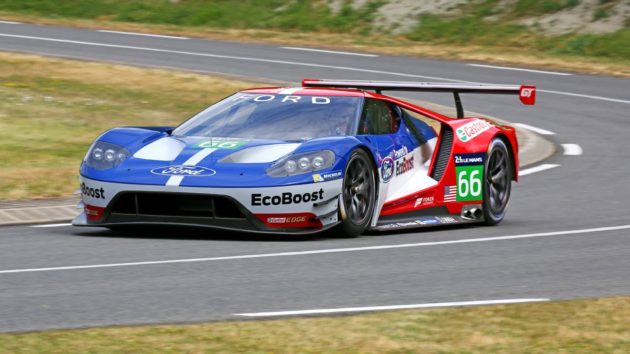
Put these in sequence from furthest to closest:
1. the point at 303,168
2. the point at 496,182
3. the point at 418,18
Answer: the point at 418,18, the point at 496,182, the point at 303,168

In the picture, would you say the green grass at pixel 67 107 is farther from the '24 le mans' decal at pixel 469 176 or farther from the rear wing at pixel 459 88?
the '24 le mans' decal at pixel 469 176

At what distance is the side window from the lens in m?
10.9

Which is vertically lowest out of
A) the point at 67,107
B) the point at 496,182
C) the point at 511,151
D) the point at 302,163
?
the point at 496,182

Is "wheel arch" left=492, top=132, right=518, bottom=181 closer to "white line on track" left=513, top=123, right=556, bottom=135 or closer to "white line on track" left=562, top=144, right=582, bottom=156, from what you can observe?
"white line on track" left=562, top=144, right=582, bottom=156

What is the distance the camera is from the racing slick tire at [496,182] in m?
11.8

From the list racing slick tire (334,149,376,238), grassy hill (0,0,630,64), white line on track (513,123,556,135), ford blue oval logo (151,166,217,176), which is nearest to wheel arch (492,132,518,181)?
racing slick tire (334,149,376,238)

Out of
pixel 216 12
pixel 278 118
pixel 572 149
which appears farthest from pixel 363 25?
pixel 278 118

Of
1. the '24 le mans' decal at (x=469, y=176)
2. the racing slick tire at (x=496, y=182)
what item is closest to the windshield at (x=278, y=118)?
the '24 le mans' decal at (x=469, y=176)

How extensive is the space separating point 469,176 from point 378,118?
1044mm

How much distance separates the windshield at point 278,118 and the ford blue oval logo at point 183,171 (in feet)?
2.78

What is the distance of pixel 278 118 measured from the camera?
35.5 ft

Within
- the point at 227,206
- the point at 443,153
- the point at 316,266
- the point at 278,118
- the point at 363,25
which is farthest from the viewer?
the point at 363,25

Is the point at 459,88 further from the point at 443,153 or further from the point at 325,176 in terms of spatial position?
A: the point at 325,176

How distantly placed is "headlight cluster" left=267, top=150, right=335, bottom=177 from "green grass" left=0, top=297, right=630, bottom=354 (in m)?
2.87
